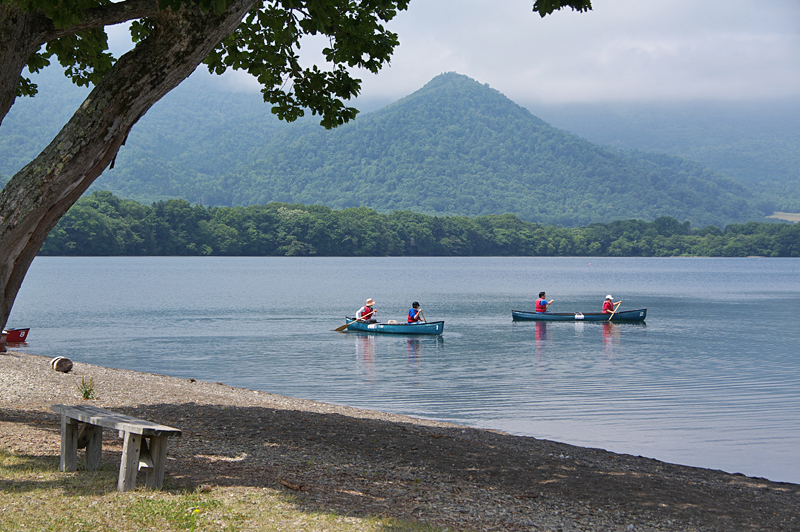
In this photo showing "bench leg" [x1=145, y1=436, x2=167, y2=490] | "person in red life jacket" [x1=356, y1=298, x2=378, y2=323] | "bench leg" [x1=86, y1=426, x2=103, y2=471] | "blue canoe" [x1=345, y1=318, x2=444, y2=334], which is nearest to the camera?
"bench leg" [x1=145, y1=436, x2=167, y2=490]

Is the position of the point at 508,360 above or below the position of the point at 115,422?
below

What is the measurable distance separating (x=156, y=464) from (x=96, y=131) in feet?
10.0

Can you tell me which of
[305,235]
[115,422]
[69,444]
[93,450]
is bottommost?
[93,450]

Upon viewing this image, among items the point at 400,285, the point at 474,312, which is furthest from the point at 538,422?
the point at 400,285

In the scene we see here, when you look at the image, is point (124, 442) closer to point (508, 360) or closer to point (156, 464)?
point (156, 464)

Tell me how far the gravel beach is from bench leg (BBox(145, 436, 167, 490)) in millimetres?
181

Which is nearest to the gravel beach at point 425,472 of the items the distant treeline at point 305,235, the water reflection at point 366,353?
the water reflection at point 366,353

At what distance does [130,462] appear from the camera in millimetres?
6441

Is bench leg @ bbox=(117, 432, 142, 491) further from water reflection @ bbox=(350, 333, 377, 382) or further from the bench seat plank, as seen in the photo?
water reflection @ bbox=(350, 333, 377, 382)

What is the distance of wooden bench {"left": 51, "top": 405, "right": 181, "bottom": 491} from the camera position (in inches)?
251

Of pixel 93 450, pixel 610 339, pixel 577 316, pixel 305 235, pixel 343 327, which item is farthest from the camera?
pixel 305 235

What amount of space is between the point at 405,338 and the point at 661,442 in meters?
20.3

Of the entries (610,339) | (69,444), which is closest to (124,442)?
(69,444)

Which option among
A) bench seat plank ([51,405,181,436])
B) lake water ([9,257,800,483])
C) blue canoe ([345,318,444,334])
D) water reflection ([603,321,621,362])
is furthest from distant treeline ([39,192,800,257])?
bench seat plank ([51,405,181,436])
